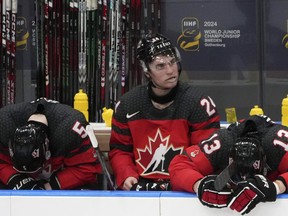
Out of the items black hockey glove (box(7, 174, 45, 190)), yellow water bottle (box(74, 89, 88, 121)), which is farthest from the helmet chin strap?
yellow water bottle (box(74, 89, 88, 121))

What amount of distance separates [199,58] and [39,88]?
100 centimetres

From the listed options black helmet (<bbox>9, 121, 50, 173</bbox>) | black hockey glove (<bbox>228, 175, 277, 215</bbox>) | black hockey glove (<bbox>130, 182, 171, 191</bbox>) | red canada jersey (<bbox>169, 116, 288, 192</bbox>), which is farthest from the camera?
black hockey glove (<bbox>130, 182, 171, 191</bbox>)

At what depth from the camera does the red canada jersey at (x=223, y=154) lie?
2.48 m

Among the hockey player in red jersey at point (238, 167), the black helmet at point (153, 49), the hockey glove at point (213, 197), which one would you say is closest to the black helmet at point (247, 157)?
the hockey player in red jersey at point (238, 167)

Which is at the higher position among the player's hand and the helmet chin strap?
the helmet chin strap

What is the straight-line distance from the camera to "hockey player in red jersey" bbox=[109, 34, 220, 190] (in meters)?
2.93

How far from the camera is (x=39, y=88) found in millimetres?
4484

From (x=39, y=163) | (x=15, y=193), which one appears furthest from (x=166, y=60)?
(x=15, y=193)

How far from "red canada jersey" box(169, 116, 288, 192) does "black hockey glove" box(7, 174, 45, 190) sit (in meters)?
0.56

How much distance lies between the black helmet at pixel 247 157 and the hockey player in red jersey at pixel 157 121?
509 millimetres

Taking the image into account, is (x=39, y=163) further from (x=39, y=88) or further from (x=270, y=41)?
(x=270, y=41)

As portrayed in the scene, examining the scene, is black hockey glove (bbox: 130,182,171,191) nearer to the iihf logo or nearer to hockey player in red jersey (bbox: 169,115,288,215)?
hockey player in red jersey (bbox: 169,115,288,215)

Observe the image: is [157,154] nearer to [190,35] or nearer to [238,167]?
[238,167]

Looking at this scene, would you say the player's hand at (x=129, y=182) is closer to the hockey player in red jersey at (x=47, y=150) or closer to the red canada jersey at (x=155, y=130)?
the red canada jersey at (x=155, y=130)
